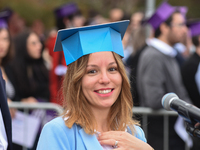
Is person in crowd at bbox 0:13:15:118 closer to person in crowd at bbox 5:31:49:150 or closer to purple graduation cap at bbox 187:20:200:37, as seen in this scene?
person in crowd at bbox 5:31:49:150

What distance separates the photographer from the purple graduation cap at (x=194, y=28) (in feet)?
A: 16.9

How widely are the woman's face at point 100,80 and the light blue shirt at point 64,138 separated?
22cm

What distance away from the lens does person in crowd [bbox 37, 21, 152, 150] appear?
2088 millimetres

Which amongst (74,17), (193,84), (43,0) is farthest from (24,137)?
(43,0)

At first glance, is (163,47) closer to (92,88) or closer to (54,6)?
(92,88)

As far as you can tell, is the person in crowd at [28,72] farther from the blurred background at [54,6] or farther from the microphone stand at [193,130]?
the blurred background at [54,6]

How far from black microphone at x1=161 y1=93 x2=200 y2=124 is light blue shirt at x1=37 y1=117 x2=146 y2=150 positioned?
0.49m

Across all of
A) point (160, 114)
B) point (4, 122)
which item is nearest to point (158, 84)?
point (160, 114)

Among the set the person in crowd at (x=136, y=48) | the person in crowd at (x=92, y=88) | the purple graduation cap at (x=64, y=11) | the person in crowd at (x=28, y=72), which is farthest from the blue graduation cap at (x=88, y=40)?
the purple graduation cap at (x=64, y=11)

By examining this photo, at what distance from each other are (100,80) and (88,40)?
0.85 ft

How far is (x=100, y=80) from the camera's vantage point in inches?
85.0

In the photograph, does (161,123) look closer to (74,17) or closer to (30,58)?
(30,58)

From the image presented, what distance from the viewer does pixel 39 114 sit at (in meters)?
4.76

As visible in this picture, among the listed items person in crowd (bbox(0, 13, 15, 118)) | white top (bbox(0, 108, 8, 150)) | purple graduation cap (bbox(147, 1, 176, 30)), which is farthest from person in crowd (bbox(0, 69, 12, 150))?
purple graduation cap (bbox(147, 1, 176, 30))
